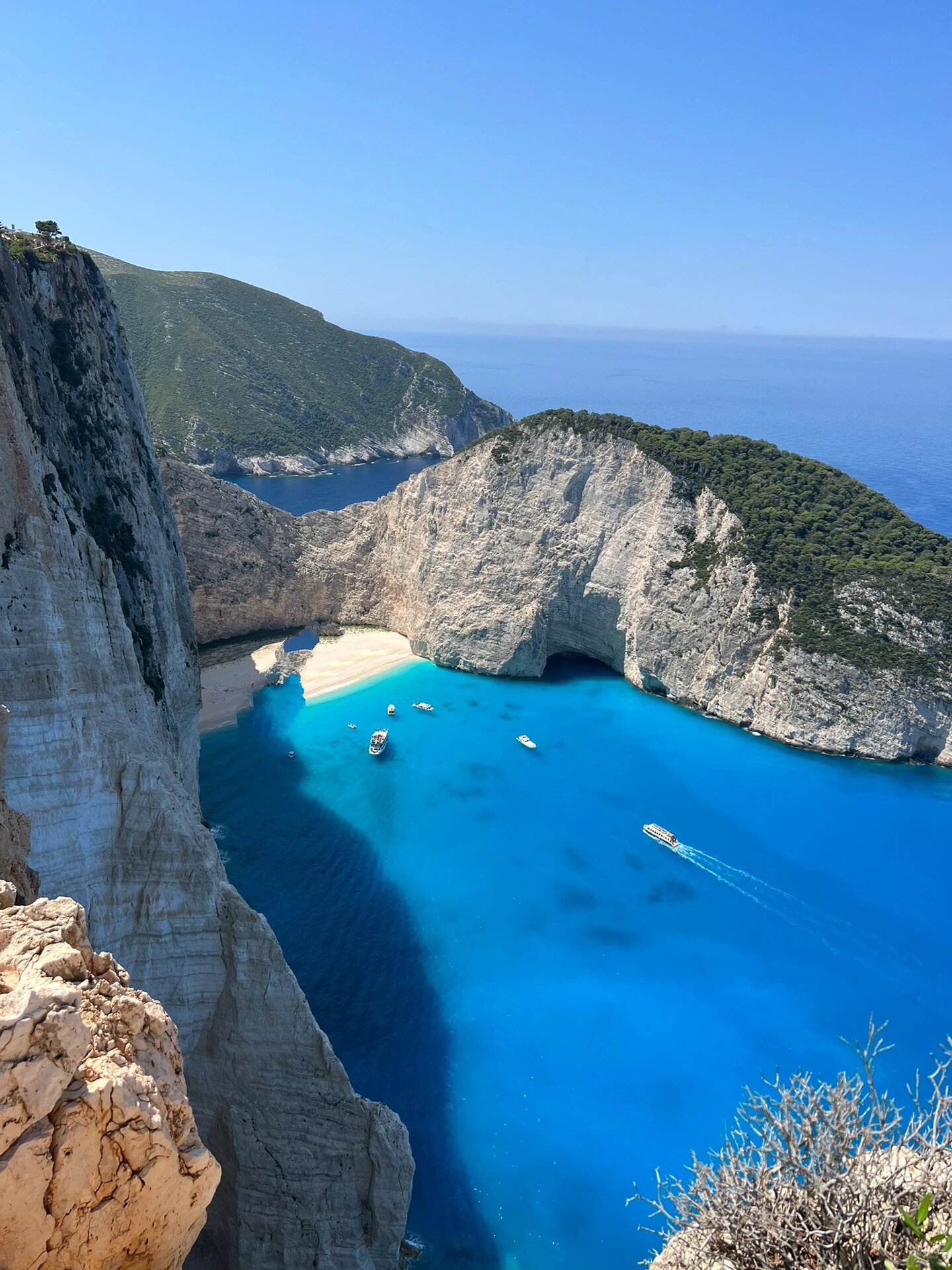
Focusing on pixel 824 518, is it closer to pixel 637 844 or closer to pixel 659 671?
pixel 659 671

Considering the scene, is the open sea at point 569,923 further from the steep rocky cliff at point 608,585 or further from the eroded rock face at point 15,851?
the eroded rock face at point 15,851

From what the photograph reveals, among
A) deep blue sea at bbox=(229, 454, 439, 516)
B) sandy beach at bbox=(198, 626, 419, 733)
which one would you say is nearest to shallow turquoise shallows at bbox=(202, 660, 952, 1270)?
sandy beach at bbox=(198, 626, 419, 733)

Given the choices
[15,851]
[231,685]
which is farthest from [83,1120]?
[231,685]

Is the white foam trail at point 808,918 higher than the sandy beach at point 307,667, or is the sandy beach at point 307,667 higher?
the sandy beach at point 307,667

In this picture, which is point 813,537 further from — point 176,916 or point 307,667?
point 176,916

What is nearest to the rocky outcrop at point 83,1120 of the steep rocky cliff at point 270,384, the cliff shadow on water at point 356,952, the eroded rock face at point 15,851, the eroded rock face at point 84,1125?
the eroded rock face at point 84,1125

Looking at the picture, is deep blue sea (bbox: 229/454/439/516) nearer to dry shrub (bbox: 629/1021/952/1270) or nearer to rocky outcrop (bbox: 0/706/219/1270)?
dry shrub (bbox: 629/1021/952/1270)
